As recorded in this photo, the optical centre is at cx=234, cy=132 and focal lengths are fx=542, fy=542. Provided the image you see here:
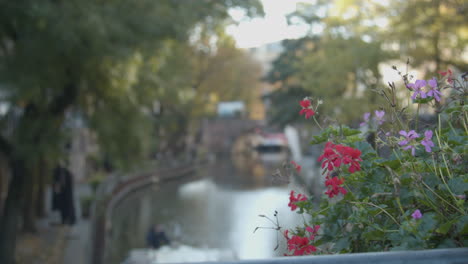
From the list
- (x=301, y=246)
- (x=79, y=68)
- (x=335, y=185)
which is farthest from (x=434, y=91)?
(x=79, y=68)

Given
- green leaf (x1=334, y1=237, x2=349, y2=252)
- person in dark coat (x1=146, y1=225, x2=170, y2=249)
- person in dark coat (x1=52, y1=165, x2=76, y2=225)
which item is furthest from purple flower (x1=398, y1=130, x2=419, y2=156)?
person in dark coat (x1=52, y1=165, x2=76, y2=225)

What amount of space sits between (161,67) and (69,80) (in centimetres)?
315

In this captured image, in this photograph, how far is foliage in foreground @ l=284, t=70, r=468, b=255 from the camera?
2215mm

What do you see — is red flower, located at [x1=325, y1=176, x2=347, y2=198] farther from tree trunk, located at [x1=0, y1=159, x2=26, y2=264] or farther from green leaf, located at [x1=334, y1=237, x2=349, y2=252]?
tree trunk, located at [x1=0, y1=159, x2=26, y2=264]

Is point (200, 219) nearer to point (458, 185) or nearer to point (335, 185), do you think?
point (335, 185)

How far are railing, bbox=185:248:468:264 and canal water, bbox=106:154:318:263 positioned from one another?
1411 millimetres

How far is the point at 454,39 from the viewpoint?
18.1m

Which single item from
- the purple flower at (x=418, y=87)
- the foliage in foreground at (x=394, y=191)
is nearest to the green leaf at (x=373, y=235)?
the foliage in foreground at (x=394, y=191)

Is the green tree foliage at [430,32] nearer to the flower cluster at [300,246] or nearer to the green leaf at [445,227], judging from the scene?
the flower cluster at [300,246]

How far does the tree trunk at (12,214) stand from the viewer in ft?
34.7

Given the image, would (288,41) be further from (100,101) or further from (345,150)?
(345,150)

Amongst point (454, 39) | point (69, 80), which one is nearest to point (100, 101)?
point (69, 80)

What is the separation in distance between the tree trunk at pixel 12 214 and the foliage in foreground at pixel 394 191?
9019mm

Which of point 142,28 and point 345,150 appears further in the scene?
point 142,28
